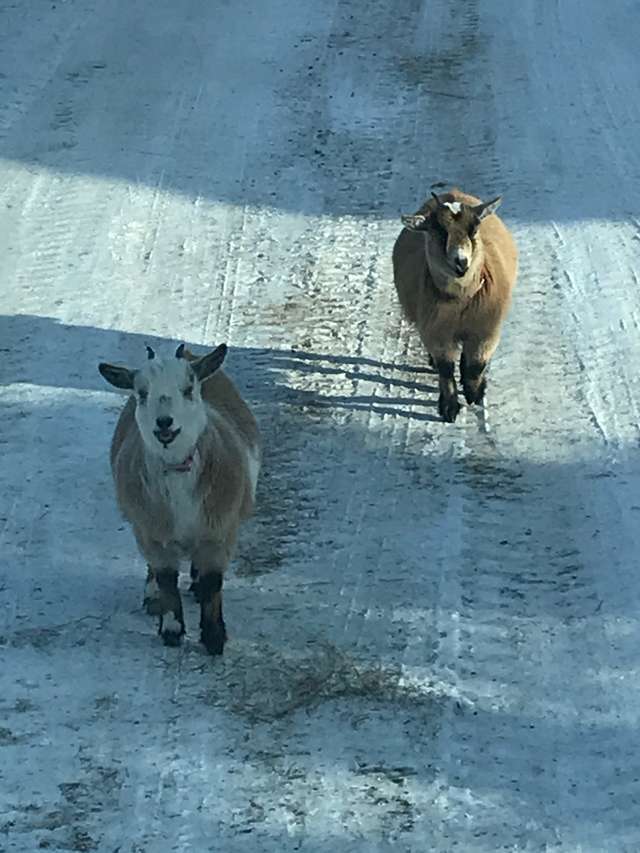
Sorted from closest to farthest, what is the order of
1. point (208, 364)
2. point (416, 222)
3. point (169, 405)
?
point (169, 405), point (208, 364), point (416, 222)

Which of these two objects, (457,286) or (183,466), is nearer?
(183,466)

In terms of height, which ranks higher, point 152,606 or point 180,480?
point 180,480

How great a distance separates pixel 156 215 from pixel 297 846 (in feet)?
22.1

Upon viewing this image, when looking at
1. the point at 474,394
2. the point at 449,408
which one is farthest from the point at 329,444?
the point at 474,394

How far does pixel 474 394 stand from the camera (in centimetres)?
917

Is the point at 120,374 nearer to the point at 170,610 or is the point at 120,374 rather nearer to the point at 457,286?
the point at 170,610

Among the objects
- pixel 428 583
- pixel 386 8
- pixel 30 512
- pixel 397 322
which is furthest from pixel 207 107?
pixel 428 583

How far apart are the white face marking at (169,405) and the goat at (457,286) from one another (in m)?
2.47

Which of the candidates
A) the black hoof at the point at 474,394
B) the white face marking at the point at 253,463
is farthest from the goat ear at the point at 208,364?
the black hoof at the point at 474,394

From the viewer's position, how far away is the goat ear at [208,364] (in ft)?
21.9

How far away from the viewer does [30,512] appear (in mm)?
8164

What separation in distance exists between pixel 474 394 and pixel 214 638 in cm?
283

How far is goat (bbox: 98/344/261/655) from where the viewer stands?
21.2ft

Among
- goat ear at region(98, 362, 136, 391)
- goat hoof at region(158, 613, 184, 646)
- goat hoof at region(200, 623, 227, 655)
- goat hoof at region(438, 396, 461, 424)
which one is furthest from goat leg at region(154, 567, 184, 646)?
goat hoof at region(438, 396, 461, 424)
